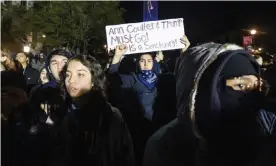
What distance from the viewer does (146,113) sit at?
474cm

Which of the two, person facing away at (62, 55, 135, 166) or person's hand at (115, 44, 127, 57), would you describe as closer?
person facing away at (62, 55, 135, 166)

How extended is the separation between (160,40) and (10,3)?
40504mm

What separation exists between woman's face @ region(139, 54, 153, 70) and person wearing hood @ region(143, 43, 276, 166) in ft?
11.3

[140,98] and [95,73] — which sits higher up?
[95,73]

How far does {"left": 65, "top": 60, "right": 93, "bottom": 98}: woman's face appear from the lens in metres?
2.69

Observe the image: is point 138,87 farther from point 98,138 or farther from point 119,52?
point 98,138

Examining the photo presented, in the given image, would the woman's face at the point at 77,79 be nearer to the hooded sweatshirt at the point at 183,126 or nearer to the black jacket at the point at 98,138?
the black jacket at the point at 98,138

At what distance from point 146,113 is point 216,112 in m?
3.26

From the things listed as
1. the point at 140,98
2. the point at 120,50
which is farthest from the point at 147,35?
the point at 140,98

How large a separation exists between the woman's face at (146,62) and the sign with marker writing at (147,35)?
1.29ft

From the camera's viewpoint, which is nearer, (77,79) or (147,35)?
(77,79)

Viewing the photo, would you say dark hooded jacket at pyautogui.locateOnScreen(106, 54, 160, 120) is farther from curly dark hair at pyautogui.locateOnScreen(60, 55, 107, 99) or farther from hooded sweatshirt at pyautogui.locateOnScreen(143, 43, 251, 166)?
hooded sweatshirt at pyautogui.locateOnScreen(143, 43, 251, 166)

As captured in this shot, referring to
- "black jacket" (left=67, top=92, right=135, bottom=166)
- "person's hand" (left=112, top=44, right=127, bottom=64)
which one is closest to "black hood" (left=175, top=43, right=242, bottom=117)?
"black jacket" (left=67, top=92, right=135, bottom=166)

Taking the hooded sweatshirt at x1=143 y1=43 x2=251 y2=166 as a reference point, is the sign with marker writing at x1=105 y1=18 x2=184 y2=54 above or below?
above
